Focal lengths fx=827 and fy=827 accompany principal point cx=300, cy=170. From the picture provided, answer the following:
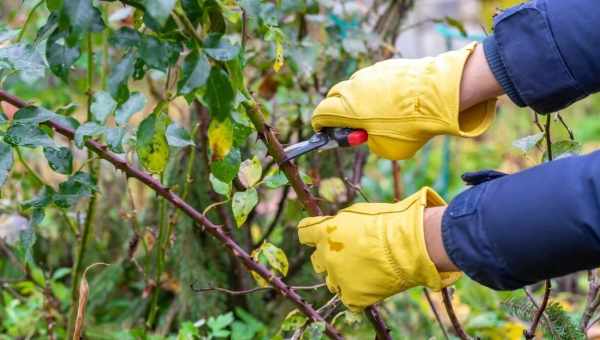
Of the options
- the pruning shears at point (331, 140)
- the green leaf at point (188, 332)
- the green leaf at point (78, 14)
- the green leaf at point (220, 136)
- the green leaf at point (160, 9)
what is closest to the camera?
the green leaf at point (160, 9)

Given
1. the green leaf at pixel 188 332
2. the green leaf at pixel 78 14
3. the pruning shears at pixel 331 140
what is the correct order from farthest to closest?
the green leaf at pixel 188 332 → the pruning shears at pixel 331 140 → the green leaf at pixel 78 14

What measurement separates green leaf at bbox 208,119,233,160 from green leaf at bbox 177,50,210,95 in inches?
3.5

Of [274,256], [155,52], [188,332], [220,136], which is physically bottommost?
[188,332]

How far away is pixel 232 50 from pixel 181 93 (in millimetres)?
78

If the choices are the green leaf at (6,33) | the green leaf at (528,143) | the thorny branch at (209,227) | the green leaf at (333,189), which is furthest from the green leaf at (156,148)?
the green leaf at (333,189)

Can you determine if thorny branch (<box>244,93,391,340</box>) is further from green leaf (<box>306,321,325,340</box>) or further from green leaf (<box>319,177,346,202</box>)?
green leaf (<box>319,177,346,202</box>)

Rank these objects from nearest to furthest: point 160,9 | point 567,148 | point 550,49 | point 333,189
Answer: point 160,9
point 550,49
point 567,148
point 333,189

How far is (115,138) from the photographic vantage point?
120 centimetres

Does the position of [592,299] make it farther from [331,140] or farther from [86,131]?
[86,131]

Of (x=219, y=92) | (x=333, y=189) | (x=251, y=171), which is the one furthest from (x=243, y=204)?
(x=333, y=189)

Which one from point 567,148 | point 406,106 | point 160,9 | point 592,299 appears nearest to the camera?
point 160,9

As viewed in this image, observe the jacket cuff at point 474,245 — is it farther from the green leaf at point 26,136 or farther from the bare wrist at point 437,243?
the green leaf at point 26,136

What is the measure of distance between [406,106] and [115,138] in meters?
0.43

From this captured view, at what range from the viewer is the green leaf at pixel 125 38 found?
0.98 meters
